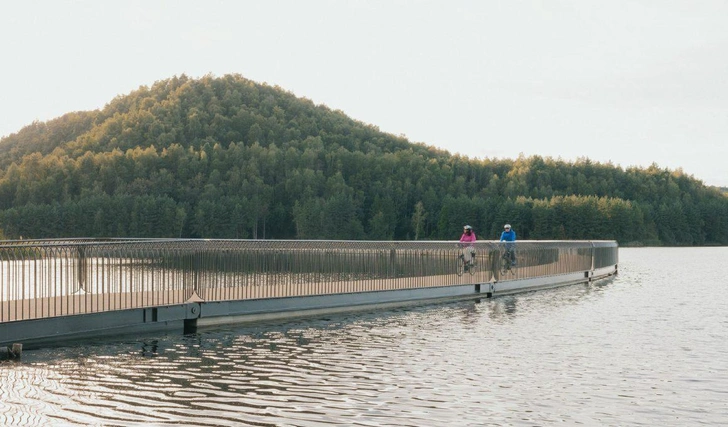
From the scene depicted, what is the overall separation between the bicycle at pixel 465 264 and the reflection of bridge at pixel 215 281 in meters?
0.28

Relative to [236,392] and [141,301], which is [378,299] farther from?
[236,392]

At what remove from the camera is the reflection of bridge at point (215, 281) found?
21906 mm

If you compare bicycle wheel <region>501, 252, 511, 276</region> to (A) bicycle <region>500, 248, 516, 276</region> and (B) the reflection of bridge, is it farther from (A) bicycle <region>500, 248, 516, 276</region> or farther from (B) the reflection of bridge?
(B) the reflection of bridge

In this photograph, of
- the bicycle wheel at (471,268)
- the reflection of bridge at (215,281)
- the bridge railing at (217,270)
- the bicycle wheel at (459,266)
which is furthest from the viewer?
the bicycle wheel at (471,268)

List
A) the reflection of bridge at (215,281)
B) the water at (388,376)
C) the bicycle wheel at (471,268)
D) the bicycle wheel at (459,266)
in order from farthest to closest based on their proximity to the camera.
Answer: the bicycle wheel at (471,268)
the bicycle wheel at (459,266)
the reflection of bridge at (215,281)
the water at (388,376)

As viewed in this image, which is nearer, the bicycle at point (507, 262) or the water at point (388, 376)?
the water at point (388, 376)

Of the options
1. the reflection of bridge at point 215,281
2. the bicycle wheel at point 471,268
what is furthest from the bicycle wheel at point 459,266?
the bicycle wheel at point 471,268

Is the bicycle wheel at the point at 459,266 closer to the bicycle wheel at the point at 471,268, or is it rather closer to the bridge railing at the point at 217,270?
the bridge railing at the point at 217,270

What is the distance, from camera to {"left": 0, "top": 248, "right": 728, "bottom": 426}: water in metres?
14.4

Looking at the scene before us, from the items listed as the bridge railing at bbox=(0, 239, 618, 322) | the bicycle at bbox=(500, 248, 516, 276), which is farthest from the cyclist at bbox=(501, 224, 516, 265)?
the bridge railing at bbox=(0, 239, 618, 322)

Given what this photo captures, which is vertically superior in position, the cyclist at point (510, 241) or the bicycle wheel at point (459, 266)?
the cyclist at point (510, 241)

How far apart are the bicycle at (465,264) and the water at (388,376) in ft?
29.7

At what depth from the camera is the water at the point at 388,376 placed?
1438cm

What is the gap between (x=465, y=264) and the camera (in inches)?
1528
